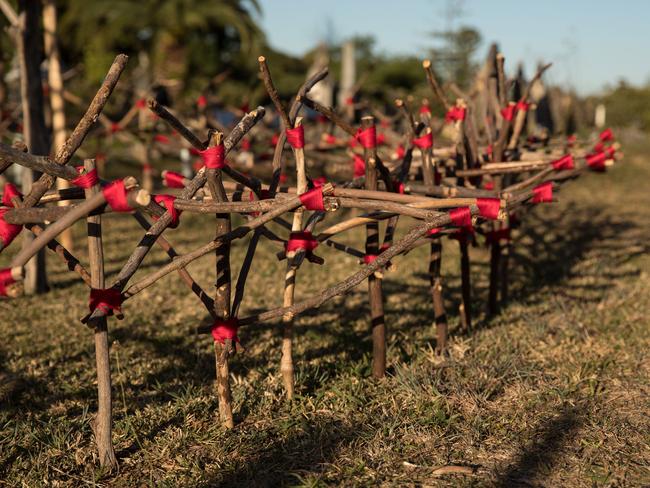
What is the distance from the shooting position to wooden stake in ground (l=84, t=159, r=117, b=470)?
266cm

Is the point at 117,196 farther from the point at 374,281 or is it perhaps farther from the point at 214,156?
the point at 374,281

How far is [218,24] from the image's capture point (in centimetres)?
2750

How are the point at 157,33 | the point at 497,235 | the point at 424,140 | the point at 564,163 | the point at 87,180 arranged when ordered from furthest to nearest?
1. the point at 157,33
2. the point at 497,235
3. the point at 564,163
4. the point at 424,140
5. the point at 87,180

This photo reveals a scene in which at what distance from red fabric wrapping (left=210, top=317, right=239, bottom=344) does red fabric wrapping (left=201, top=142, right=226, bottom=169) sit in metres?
0.71

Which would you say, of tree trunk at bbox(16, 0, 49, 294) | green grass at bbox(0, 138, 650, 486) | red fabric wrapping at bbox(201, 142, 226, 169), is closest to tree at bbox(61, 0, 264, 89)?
tree trunk at bbox(16, 0, 49, 294)

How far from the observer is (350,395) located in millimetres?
3457

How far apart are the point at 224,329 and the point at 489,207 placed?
49.2 inches

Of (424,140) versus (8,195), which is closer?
(8,195)

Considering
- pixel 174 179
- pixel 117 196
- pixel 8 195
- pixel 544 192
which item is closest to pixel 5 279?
pixel 117 196

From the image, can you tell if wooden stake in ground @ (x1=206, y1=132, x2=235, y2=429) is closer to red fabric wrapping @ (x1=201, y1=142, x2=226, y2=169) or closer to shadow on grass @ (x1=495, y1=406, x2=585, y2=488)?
red fabric wrapping @ (x1=201, y1=142, x2=226, y2=169)

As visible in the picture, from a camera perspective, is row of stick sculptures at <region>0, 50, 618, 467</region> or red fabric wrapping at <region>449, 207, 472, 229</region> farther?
red fabric wrapping at <region>449, 207, 472, 229</region>

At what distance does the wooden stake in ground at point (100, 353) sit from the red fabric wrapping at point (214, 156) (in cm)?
44

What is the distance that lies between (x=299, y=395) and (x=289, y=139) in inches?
50.6

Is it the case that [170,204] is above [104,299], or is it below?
above
